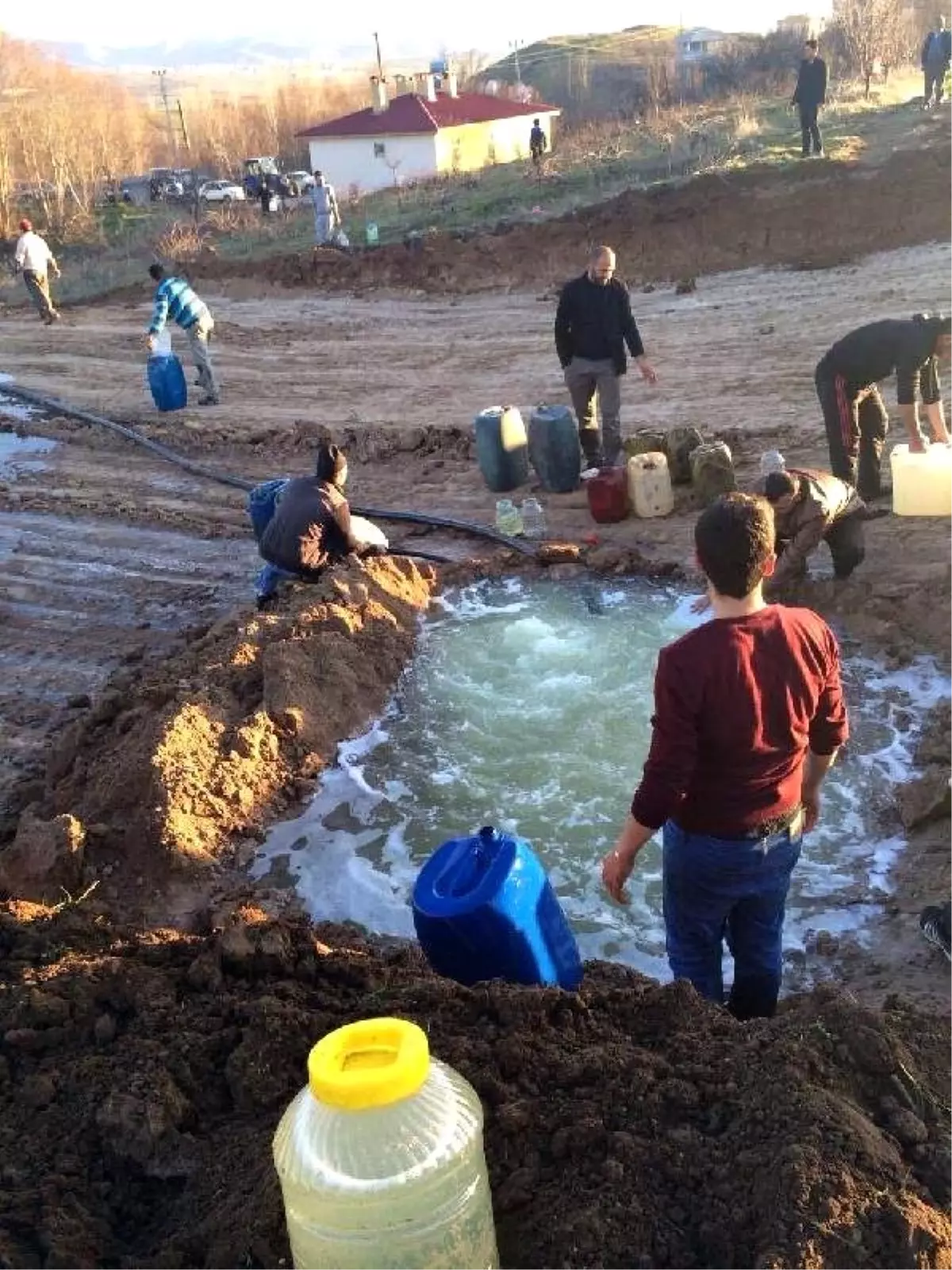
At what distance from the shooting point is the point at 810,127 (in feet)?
57.7

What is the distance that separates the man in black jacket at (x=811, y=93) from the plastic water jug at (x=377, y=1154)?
17531 millimetres

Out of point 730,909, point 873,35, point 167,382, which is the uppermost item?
point 873,35

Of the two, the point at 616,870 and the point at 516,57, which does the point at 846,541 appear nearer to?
the point at 616,870

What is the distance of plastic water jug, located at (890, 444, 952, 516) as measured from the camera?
24.5 ft

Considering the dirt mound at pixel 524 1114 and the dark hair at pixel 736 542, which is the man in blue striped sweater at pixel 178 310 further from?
the dark hair at pixel 736 542

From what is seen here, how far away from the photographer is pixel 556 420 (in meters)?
9.37

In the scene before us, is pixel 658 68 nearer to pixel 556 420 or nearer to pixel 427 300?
pixel 427 300

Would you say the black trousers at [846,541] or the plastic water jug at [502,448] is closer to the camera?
the black trousers at [846,541]

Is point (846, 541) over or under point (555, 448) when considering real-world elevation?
under

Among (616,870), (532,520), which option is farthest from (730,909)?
(532,520)

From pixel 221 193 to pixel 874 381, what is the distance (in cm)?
3768

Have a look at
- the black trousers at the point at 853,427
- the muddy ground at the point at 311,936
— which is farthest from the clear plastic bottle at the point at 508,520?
the black trousers at the point at 853,427

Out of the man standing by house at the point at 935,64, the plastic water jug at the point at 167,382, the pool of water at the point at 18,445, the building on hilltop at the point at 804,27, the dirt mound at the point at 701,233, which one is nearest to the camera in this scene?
the pool of water at the point at 18,445

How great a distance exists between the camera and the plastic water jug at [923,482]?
7.47 meters
